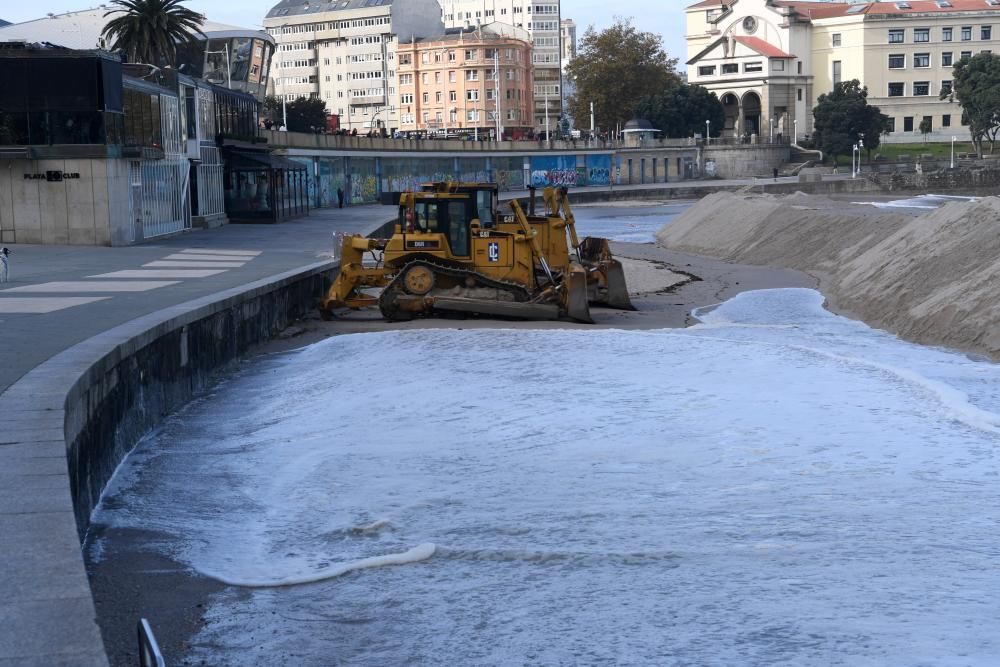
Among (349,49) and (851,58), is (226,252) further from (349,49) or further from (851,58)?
(349,49)

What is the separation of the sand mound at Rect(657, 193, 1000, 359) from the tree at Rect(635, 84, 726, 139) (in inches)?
2964

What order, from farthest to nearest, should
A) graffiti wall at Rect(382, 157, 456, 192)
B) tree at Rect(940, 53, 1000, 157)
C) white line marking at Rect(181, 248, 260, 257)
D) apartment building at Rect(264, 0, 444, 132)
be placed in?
apartment building at Rect(264, 0, 444, 132) < tree at Rect(940, 53, 1000, 157) < graffiti wall at Rect(382, 157, 456, 192) < white line marking at Rect(181, 248, 260, 257)

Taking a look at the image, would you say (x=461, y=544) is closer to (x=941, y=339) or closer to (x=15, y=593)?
(x=15, y=593)

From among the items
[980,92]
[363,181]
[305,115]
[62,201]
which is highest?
[980,92]

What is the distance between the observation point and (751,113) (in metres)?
129

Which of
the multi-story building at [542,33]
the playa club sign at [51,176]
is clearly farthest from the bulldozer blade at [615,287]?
the multi-story building at [542,33]

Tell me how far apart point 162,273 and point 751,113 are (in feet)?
355

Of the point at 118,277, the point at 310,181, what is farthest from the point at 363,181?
the point at 118,277

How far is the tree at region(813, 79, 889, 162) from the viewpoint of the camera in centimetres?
11244

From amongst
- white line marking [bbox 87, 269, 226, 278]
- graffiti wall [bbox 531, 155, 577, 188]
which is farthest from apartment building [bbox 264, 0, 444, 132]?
white line marking [bbox 87, 269, 226, 278]

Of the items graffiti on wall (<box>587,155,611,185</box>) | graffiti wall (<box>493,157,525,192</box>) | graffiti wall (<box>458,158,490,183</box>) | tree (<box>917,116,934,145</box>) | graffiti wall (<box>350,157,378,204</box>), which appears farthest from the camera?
tree (<box>917,116,934,145</box>)

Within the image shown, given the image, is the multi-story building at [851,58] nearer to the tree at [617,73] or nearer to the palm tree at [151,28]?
the tree at [617,73]

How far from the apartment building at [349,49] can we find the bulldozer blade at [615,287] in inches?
4863

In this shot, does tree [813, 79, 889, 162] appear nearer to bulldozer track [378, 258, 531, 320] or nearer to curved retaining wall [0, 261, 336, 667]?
bulldozer track [378, 258, 531, 320]
